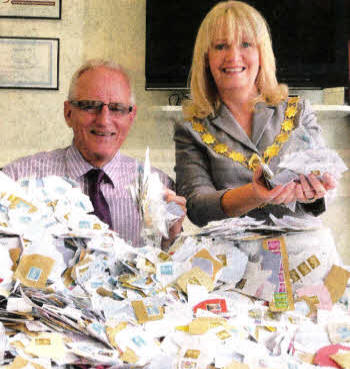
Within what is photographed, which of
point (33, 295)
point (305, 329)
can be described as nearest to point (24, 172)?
point (33, 295)

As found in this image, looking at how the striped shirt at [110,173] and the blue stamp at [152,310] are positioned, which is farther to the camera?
the striped shirt at [110,173]

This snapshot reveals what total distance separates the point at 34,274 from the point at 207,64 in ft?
2.90

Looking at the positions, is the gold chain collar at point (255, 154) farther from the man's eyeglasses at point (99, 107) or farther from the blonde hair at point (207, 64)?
the man's eyeglasses at point (99, 107)

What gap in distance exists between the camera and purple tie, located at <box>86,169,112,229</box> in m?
1.41

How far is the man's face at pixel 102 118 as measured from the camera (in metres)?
1.50

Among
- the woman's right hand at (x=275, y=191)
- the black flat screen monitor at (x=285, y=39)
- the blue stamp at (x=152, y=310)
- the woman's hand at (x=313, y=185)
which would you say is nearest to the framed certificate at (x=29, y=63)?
the black flat screen monitor at (x=285, y=39)

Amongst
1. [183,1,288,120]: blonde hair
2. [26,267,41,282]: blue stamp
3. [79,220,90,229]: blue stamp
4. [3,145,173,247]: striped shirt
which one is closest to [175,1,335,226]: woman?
[183,1,288,120]: blonde hair

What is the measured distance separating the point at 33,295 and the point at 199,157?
728 mm

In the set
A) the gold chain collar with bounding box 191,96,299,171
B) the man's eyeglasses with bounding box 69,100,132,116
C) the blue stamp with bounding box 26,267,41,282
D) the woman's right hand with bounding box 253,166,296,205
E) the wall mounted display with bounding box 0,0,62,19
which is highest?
the wall mounted display with bounding box 0,0,62,19

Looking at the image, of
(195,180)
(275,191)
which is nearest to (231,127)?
(195,180)

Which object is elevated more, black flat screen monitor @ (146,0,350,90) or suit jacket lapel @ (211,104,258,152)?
black flat screen monitor @ (146,0,350,90)

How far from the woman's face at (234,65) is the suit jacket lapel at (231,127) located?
9 centimetres

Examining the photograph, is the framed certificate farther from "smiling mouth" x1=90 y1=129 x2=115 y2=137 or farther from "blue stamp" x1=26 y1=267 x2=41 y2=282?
"blue stamp" x1=26 y1=267 x2=41 y2=282

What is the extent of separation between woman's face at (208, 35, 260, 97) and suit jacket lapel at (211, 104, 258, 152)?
94mm
